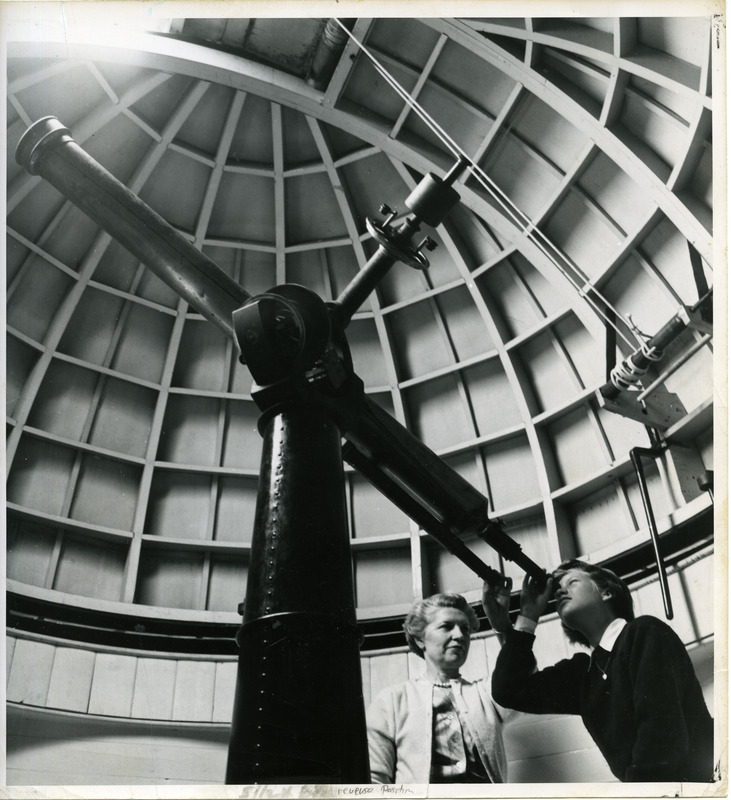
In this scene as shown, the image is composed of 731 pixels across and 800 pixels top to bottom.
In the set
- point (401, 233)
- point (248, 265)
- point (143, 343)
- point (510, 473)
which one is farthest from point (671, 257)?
point (143, 343)

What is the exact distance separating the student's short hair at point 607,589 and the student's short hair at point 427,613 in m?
0.90

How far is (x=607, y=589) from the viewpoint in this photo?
4.78m

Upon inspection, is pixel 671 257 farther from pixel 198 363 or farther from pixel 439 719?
pixel 198 363

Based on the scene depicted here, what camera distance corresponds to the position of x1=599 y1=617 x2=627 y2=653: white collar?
4496mm

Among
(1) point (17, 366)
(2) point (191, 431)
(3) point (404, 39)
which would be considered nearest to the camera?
(3) point (404, 39)

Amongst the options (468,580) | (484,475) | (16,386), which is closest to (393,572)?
(468,580)

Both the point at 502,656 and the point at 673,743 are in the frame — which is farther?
the point at 502,656

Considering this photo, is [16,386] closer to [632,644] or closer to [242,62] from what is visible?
[242,62]

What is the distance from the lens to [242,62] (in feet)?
24.0

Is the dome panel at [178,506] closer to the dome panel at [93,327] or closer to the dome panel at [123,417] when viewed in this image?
the dome panel at [123,417]

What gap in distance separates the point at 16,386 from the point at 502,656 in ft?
18.9

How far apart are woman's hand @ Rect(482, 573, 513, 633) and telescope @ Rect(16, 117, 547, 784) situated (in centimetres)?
8

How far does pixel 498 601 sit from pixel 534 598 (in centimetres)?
23

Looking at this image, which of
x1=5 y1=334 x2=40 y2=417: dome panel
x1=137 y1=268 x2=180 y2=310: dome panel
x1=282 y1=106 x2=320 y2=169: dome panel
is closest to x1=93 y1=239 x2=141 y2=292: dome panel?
x1=137 y1=268 x2=180 y2=310: dome panel
